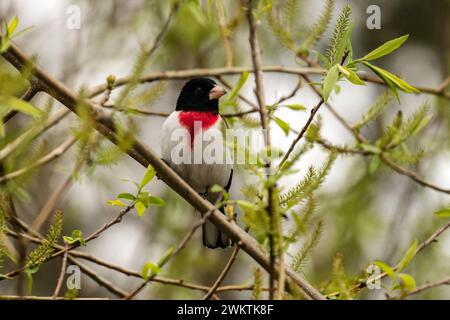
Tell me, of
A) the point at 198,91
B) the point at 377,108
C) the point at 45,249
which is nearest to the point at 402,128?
the point at 377,108

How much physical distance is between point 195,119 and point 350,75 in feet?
6.21

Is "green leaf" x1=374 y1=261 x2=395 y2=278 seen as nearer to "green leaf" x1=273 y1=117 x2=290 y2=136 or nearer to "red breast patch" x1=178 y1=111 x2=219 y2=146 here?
"green leaf" x1=273 y1=117 x2=290 y2=136

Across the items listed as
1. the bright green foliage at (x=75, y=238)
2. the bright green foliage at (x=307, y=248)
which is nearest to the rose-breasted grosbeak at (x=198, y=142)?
the bright green foliage at (x=75, y=238)

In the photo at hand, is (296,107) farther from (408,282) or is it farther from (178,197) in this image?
(178,197)

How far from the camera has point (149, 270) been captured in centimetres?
226

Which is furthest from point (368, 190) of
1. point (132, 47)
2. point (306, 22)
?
point (132, 47)

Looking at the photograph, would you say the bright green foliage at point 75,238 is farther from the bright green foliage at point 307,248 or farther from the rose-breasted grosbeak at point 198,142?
the rose-breasted grosbeak at point 198,142

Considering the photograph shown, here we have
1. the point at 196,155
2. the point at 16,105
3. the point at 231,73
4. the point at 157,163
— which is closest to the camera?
the point at 16,105

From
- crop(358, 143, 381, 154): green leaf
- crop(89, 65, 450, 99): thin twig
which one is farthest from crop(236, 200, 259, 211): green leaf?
crop(89, 65, 450, 99): thin twig

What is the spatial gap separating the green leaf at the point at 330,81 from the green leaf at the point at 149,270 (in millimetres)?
741

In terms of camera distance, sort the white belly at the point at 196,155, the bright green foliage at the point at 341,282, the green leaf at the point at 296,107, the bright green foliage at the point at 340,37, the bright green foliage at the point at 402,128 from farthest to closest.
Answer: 1. the white belly at the point at 196,155
2. the bright green foliage at the point at 402,128
3. the green leaf at the point at 296,107
4. the bright green foliage at the point at 341,282
5. the bright green foliage at the point at 340,37

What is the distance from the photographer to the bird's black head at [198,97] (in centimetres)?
414

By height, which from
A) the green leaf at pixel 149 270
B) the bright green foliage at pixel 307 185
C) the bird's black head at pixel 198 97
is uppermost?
the bird's black head at pixel 198 97
